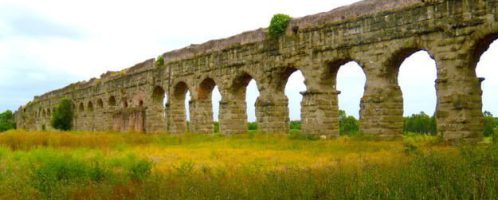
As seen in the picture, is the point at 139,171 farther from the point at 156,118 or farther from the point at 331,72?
the point at 156,118

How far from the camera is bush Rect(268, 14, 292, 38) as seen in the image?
2003cm

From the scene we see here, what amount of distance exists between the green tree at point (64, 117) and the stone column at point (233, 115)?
23.9 meters

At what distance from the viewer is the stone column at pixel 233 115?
23.0m

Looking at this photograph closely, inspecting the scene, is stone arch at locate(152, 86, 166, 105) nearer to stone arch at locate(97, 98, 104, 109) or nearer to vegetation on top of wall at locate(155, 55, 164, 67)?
vegetation on top of wall at locate(155, 55, 164, 67)

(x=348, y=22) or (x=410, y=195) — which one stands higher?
(x=348, y=22)

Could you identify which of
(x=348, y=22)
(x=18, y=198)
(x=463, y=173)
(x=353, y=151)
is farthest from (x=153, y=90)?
(x=463, y=173)

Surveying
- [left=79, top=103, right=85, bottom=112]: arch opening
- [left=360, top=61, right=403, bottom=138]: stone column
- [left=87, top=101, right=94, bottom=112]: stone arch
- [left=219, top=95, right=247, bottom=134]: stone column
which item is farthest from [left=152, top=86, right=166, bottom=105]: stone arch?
[left=360, top=61, right=403, bottom=138]: stone column

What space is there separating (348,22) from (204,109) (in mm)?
10173

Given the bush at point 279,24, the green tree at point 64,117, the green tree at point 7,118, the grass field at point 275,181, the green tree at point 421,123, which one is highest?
the bush at point 279,24

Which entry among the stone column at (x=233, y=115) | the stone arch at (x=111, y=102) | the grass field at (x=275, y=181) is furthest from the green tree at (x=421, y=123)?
the grass field at (x=275, y=181)

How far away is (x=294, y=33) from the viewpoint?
64.5ft

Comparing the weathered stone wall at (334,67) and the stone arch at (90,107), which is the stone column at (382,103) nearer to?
the weathered stone wall at (334,67)

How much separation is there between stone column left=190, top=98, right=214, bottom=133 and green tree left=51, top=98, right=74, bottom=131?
21151mm

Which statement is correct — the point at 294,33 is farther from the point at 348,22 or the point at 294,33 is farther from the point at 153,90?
the point at 153,90
